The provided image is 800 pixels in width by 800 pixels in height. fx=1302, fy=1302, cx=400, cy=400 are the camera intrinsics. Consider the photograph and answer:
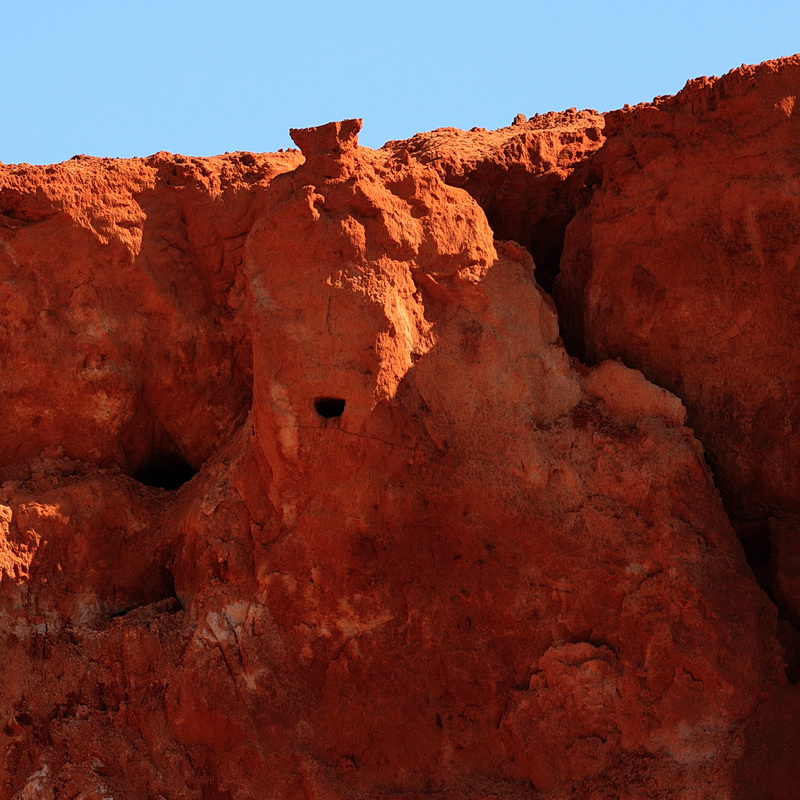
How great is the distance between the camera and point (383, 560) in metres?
8.55

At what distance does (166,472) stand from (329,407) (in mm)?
2157

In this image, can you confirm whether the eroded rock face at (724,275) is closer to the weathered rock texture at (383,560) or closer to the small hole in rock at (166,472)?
the weathered rock texture at (383,560)

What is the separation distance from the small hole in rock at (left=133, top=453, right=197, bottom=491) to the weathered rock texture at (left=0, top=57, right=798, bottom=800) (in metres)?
0.56

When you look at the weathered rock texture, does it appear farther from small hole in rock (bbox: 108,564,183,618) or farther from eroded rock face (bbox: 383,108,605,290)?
eroded rock face (bbox: 383,108,605,290)

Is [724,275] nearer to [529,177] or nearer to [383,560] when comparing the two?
[529,177]

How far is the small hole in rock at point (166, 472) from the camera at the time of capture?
1005cm

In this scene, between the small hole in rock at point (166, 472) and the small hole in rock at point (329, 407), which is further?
the small hole in rock at point (166, 472)

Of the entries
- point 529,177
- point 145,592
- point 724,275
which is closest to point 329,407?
point 145,592

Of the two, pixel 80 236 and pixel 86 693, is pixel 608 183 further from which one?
pixel 86 693

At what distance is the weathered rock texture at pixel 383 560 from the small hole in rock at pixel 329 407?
0.03 metres

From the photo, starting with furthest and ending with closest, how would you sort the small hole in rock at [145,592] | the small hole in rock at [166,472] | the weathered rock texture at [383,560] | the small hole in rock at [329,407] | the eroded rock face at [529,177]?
the small hole in rock at [166,472]
the eroded rock face at [529,177]
the small hole in rock at [145,592]
the small hole in rock at [329,407]
the weathered rock texture at [383,560]

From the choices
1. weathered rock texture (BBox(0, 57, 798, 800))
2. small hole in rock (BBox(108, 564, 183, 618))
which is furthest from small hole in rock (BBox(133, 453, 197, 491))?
small hole in rock (BBox(108, 564, 183, 618))

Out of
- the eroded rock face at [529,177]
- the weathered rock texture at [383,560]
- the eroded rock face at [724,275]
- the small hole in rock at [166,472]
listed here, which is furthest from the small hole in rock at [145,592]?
the eroded rock face at [529,177]

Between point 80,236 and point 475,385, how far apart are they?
3.25m
